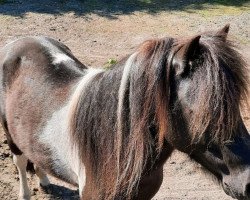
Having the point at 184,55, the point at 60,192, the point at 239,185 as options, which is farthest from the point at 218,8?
the point at 239,185

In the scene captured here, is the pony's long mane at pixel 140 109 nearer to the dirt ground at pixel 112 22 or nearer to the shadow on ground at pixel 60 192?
the shadow on ground at pixel 60 192

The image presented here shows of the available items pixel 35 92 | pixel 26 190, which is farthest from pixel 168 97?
pixel 26 190

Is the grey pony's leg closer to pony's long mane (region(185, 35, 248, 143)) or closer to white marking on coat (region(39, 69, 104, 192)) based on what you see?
white marking on coat (region(39, 69, 104, 192))

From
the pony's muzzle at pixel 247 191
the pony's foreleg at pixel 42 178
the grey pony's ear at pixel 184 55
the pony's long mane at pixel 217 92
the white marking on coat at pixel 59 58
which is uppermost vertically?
the grey pony's ear at pixel 184 55

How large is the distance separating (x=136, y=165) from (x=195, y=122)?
493 mm

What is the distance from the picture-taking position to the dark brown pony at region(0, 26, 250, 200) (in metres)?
2.02

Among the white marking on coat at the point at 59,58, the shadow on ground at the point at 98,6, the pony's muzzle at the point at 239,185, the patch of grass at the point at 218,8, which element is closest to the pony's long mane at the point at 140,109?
the pony's muzzle at the point at 239,185

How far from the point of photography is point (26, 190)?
4.11 meters

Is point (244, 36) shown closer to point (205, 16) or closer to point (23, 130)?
→ point (205, 16)

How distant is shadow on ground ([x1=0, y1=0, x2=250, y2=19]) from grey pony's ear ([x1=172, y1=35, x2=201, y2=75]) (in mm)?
6989

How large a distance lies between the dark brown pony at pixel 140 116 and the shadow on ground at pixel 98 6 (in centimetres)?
590

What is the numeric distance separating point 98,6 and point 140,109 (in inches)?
297

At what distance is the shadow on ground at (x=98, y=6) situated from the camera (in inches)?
354

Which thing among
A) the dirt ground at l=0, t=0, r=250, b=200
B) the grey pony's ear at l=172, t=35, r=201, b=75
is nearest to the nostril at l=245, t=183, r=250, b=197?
the grey pony's ear at l=172, t=35, r=201, b=75
